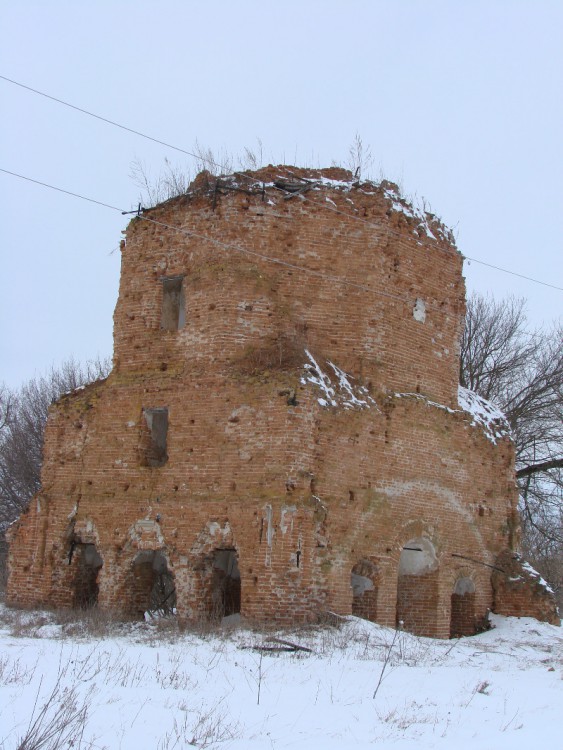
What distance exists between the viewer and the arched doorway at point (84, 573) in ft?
47.0

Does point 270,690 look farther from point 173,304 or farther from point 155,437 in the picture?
point 173,304

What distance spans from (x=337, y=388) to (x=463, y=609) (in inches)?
189

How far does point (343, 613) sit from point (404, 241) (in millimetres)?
6092

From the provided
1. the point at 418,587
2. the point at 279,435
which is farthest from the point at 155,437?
the point at 418,587

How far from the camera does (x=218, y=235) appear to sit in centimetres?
1422

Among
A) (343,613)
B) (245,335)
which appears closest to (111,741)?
(343,613)

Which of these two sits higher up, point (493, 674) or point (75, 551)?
point (75, 551)

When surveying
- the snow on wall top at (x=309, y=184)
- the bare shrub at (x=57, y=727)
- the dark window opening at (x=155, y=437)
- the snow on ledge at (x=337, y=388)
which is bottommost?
the bare shrub at (x=57, y=727)

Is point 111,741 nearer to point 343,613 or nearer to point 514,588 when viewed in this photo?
point 343,613

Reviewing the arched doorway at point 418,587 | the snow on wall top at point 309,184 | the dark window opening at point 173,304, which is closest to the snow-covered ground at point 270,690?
the arched doorway at point 418,587

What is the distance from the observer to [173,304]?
48.9ft

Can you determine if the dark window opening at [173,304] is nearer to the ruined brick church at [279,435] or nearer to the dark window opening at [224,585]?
the ruined brick church at [279,435]

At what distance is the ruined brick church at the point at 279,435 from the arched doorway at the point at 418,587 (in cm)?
3

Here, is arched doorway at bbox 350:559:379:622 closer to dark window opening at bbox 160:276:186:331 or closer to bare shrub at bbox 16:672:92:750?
dark window opening at bbox 160:276:186:331
